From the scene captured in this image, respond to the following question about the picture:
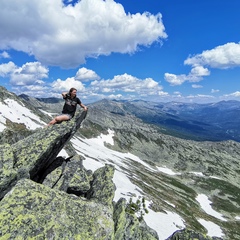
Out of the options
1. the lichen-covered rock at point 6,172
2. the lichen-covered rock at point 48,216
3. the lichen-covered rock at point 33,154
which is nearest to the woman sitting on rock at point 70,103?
the lichen-covered rock at point 33,154

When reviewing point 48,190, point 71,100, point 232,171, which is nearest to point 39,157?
point 48,190

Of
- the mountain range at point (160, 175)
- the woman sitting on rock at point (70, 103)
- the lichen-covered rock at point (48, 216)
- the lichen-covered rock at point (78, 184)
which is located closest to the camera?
the lichen-covered rock at point (48, 216)

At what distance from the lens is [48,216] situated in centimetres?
1232

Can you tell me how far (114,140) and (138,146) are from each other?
19.2 m

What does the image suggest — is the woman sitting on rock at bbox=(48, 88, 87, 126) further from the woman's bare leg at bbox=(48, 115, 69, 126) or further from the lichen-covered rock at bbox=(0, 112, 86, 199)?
the lichen-covered rock at bbox=(0, 112, 86, 199)

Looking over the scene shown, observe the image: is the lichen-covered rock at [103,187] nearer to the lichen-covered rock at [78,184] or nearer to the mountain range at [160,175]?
the lichen-covered rock at [78,184]

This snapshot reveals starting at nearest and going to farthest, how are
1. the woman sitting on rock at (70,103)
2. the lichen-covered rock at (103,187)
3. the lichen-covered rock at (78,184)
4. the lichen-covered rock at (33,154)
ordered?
the lichen-covered rock at (33,154), the lichen-covered rock at (103,187), the lichen-covered rock at (78,184), the woman sitting on rock at (70,103)

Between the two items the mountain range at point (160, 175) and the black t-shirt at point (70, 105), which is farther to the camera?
the mountain range at point (160, 175)

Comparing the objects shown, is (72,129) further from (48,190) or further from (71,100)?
(48,190)

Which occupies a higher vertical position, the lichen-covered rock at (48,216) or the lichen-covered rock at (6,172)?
the lichen-covered rock at (6,172)

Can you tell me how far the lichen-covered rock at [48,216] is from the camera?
11.4 meters

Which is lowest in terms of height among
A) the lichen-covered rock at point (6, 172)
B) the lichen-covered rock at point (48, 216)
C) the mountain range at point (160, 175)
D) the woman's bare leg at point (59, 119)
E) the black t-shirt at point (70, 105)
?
the mountain range at point (160, 175)

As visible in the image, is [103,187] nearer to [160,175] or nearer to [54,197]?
[54,197]

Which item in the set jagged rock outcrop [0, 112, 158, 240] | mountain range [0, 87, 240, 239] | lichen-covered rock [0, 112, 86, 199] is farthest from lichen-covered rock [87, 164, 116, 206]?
mountain range [0, 87, 240, 239]
